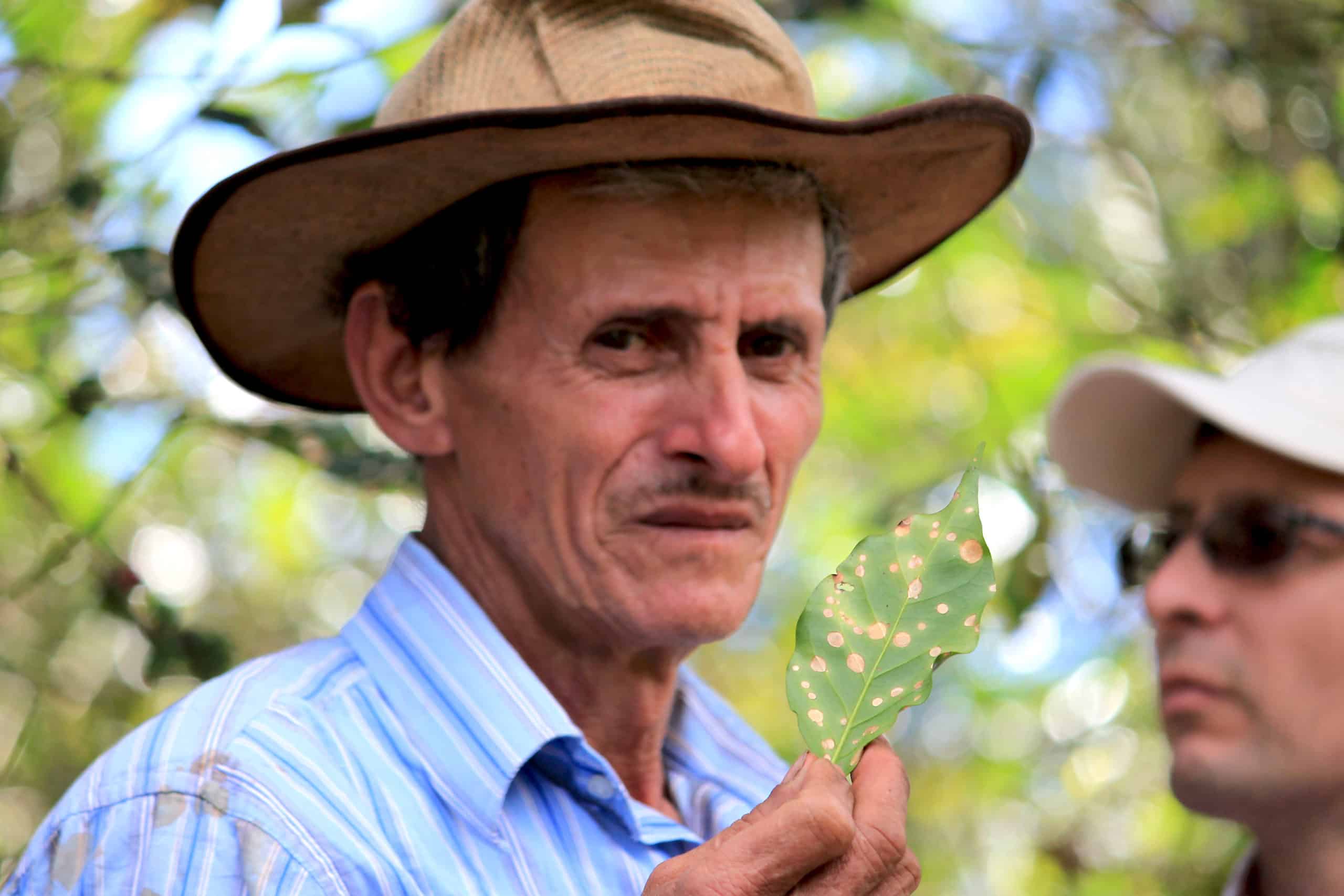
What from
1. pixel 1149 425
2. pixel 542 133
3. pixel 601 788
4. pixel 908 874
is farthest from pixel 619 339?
pixel 1149 425

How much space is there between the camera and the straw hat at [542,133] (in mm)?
1879

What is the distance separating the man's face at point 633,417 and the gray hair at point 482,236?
0.02m

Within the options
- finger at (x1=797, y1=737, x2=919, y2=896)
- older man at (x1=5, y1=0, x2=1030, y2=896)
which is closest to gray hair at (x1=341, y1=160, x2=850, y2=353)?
older man at (x1=5, y1=0, x2=1030, y2=896)

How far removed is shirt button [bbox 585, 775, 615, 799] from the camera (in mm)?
1888

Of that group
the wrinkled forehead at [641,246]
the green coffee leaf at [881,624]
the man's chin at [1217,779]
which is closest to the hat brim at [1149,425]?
the man's chin at [1217,779]

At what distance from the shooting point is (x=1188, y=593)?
3029 millimetres

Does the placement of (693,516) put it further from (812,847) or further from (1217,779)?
(1217,779)

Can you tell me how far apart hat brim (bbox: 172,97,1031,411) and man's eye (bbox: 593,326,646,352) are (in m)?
0.24

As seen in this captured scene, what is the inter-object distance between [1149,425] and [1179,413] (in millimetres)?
79

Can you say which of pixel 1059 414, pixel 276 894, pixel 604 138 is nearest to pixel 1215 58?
pixel 1059 414

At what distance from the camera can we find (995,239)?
521 centimetres

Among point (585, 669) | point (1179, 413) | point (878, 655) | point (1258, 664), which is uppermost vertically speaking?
point (878, 655)

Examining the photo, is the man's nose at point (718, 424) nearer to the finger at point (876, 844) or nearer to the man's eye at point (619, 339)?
the man's eye at point (619, 339)

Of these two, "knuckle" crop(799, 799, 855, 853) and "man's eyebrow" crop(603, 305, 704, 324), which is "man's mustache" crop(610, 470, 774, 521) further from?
"knuckle" crop(799, 799, 855, 853)
